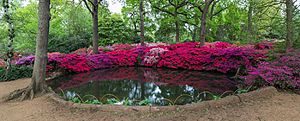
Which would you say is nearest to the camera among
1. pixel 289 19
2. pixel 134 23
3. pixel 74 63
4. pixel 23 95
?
pixel 23 95

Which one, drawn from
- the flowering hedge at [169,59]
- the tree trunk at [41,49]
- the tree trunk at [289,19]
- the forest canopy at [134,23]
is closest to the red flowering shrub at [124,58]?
the flowering hedge at [169,59]

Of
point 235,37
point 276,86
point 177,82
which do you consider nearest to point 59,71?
point 177,82

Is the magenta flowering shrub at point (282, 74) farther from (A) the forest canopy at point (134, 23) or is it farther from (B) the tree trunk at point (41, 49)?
(A) the forest canopy at point (134, 23)

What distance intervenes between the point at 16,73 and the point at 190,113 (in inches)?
271

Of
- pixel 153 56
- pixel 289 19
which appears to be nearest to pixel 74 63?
pixel 153 56

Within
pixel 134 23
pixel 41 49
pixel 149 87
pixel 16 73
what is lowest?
pixel 149 87

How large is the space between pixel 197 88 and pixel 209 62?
2.83 metres

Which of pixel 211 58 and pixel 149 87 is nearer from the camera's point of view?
pixel 149 87

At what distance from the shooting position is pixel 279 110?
3.41 meters

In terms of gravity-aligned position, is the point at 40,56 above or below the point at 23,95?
above

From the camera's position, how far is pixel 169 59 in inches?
372

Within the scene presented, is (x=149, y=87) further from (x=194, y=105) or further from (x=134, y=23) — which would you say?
(x=134, y=23)

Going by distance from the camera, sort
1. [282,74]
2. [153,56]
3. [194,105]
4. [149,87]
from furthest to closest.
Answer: [153,56] < [149,87] < [282,74] < [194,105]

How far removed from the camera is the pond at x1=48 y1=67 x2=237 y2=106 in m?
5.14
